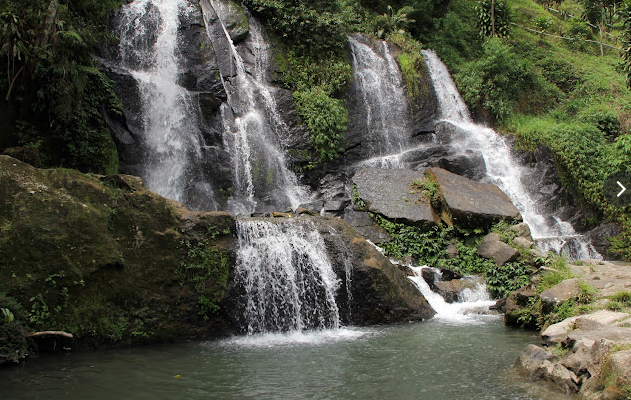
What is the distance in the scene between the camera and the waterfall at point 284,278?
9461 mm

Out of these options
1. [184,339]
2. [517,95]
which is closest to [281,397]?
[184,339]

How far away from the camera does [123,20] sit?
54.0 feet

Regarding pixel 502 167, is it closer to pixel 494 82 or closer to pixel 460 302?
pixel 494 82

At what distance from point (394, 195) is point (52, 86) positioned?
9.44 m

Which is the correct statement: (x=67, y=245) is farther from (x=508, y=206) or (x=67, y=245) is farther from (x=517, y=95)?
(x=517, y=95)

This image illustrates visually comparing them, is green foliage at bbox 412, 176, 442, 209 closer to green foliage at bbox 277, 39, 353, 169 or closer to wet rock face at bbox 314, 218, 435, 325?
green foliage at bbox 277, 39, 353, 169

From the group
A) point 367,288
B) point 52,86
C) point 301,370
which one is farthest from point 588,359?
point 52,86

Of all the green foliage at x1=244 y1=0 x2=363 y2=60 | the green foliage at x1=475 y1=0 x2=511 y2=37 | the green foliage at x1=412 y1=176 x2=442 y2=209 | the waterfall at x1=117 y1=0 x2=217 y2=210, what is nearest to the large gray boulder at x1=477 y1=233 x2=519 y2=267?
the green foliage at x1=412 y1=176 x2=442 y2=209

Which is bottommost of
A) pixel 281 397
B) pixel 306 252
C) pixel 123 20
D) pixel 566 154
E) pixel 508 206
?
pixel 281 397

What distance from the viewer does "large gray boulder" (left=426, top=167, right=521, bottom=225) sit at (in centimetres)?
1425

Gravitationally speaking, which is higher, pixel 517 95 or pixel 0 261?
pixel 517 95

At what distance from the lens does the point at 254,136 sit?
54.3ft

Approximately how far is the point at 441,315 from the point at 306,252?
10.6 feet

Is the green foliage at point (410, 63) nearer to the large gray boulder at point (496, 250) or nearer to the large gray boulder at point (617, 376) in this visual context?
the large gray boulder at point (496, 250)
